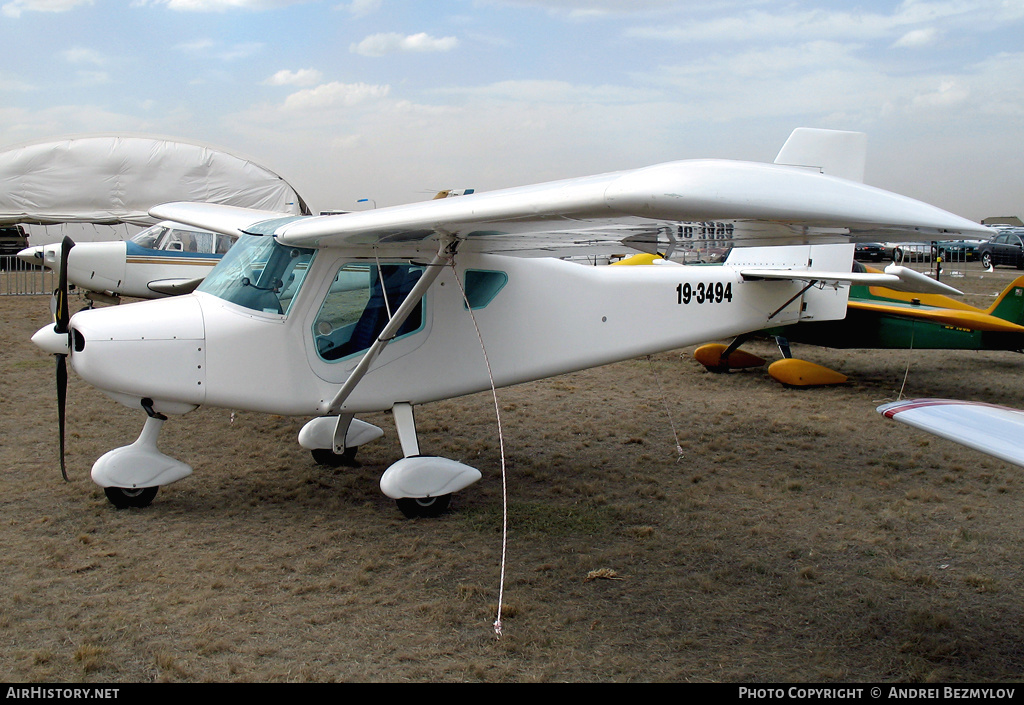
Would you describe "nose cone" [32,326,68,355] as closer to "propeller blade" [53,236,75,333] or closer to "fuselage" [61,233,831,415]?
"propeller blade" [53,236,75,333]

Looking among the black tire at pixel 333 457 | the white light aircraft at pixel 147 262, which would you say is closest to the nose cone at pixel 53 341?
the black tire at pixel 333 457

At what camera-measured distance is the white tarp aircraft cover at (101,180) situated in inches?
1090

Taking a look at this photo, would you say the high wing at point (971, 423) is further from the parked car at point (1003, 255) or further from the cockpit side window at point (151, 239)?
the parked car at point (1003, 255)

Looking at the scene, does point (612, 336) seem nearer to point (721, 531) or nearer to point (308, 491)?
point (721, 531)

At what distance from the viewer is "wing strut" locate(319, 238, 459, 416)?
171 inches

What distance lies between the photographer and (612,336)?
5680 mm

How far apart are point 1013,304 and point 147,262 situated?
12.8 meters

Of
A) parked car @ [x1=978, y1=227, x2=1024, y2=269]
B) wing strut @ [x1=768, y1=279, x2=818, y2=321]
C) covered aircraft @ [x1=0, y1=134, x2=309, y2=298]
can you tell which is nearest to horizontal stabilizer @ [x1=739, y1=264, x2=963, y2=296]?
wing strut @ [x1=768, y1=279, x2=818, y2=321]

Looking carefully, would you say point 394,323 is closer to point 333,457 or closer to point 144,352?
point 144,352

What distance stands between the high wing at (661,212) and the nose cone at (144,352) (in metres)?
0.92

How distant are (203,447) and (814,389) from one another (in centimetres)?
716

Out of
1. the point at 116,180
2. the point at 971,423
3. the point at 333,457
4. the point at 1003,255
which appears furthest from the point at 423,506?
the point at 1003,255

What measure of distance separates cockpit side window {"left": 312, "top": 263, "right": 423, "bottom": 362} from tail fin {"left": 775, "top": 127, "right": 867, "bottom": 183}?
4.27 meters

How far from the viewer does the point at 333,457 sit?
604cm
